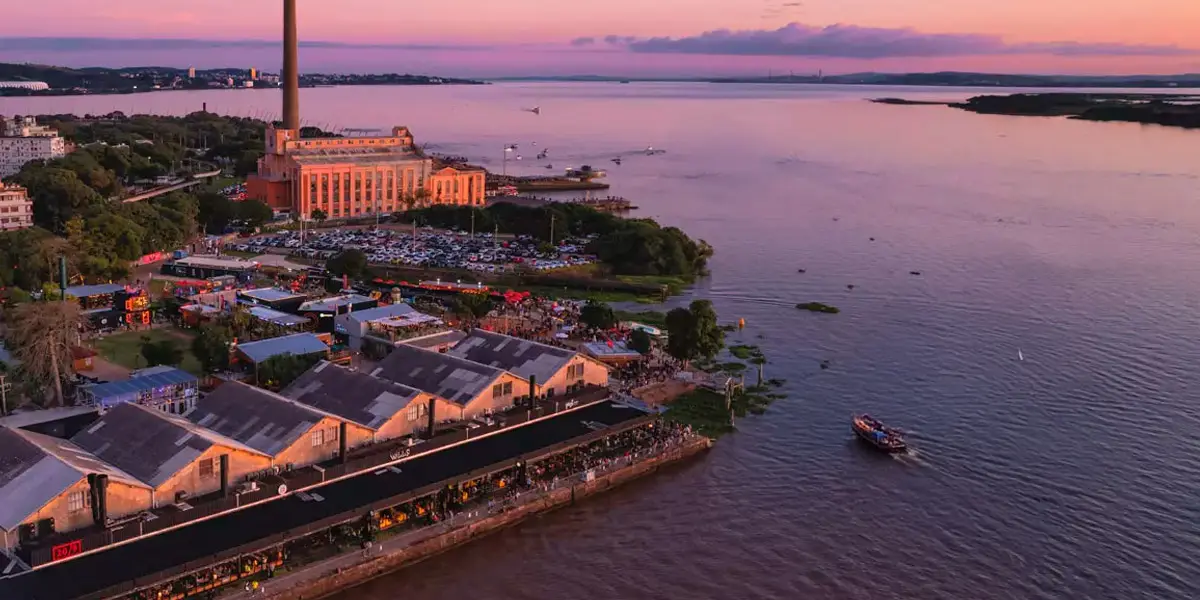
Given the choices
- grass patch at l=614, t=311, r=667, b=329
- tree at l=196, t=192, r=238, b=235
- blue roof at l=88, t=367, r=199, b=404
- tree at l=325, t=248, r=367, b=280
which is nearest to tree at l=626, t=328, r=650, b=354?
grass patch at l=614, t=311, r=667, b=329

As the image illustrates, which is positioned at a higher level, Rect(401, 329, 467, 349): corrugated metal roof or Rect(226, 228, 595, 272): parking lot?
Rect(401, 329, 467, 349): corrugated metal roof

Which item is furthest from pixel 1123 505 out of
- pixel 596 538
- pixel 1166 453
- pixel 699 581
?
pixel 596 538

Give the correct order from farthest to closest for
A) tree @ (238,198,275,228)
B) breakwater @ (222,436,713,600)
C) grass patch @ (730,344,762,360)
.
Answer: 1. tree @ (238,198,275,228)
2. grass patch @ (730,344,762,360)
3. breakwater @ (222,436,713,600)

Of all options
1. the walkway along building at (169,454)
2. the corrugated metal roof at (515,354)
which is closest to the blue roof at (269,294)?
the corrugated metal roof at (515,354)

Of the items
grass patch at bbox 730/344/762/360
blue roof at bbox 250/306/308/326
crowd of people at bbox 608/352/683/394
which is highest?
blue roof at bbox 250/306/308/326

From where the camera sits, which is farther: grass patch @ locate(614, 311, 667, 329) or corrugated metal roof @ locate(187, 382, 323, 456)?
grass patch @ locate(614, 311, 667, 329)

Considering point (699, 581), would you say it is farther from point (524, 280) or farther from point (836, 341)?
point (524, 280)

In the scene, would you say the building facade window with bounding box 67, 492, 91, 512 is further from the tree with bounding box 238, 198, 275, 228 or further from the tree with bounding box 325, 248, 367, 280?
the tree with bounding box 238, 198, 275, 228
